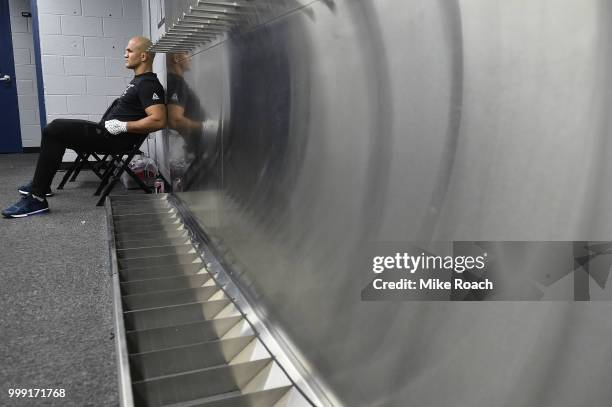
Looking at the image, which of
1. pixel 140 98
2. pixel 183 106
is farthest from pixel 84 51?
pixel 183 106

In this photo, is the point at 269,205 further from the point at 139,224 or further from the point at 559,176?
the point at 139,224

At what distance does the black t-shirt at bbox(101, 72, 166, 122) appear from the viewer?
306cm

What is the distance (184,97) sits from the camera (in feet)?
8.38

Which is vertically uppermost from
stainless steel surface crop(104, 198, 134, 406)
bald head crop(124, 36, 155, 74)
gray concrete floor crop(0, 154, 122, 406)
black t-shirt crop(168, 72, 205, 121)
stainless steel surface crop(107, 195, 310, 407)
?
bald head crop(124, 36, 155, 74)

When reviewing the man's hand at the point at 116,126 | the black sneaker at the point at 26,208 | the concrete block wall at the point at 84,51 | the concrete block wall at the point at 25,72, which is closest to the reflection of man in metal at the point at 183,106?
the man's hand at the point at 116,126

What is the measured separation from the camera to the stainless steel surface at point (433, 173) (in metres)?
0.51

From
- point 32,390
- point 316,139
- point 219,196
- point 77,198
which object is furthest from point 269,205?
point 77,198

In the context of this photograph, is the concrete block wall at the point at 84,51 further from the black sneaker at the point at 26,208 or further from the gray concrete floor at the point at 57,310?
the gray concrete floor at the point at 57,310

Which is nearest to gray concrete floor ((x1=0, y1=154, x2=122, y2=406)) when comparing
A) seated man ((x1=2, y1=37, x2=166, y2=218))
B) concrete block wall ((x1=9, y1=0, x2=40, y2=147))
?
seated man ((x1=2, y1=37, x2=166, y2=218))

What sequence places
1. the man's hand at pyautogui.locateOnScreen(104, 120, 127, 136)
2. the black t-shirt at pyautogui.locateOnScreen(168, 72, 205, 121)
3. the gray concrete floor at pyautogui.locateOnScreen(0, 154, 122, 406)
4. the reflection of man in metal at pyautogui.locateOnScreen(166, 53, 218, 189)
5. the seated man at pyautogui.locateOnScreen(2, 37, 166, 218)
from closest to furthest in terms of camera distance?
the gray concrete floor at pyautogui.locateOnScreen(0, 154, 122, 406) < the reflection of man in metal at pyautogui.locateOnScreen(166, 53, 218, 189) < the black t-shirt at pyautogui.locateOnScreen(168, 72, 205, 121) < the seated man at pyautogui.locateOnScreen(2, 37, 166, 218) < the man's hand at pyautogui.locateOnScreen(104, 120, 127, 136)

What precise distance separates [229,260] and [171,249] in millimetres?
427

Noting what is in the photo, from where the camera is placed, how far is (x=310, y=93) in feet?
3.48

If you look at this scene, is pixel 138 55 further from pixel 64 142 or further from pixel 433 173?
pixel 433 173

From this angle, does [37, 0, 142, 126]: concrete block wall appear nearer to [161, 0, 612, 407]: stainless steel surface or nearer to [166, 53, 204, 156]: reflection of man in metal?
[166, 53, 204, 156]: reflection of man in metal
